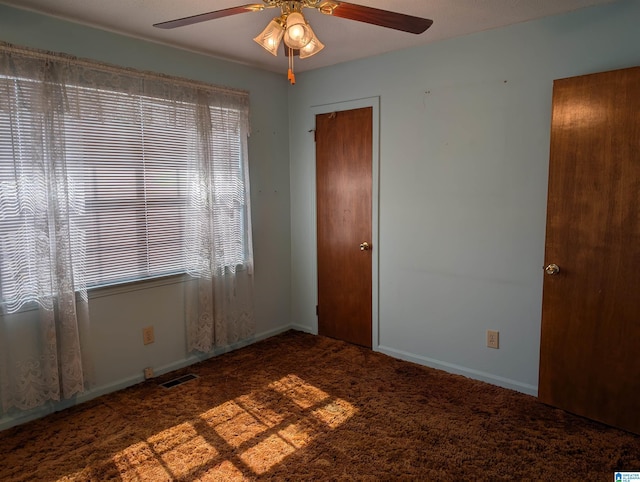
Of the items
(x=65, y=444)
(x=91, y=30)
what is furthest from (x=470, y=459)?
(x=91, y=30)

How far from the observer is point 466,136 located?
10.2 feet

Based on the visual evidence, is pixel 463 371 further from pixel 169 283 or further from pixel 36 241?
pixel 36 241

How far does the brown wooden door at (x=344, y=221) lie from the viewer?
3688 millimetres

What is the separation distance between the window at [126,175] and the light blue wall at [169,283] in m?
0.15

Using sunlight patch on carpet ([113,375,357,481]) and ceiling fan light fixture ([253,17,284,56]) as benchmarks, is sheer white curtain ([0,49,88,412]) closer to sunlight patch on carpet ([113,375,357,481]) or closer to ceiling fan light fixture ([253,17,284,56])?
sunlight patch on carpet ([113,375,357,481])

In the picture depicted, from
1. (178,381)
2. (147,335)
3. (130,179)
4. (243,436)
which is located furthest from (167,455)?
(130,179)

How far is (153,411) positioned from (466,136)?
9.03ft

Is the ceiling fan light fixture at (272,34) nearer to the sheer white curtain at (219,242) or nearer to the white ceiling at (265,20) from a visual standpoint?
the white ceiling at (265,20)

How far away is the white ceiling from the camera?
2471mm

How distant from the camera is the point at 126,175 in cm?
300

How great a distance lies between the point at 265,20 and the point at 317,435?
97.5 inches

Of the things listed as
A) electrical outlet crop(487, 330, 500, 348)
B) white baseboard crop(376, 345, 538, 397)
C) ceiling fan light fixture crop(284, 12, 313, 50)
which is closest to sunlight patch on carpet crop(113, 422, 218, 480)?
white baseboard crop(376, 345, 538, 397)

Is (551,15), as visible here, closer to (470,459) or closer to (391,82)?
(391,82)

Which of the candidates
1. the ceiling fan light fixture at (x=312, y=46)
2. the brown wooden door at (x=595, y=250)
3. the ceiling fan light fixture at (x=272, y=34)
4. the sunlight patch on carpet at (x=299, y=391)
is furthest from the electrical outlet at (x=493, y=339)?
the ceiling fan light fixture at (x=272, y=34)
